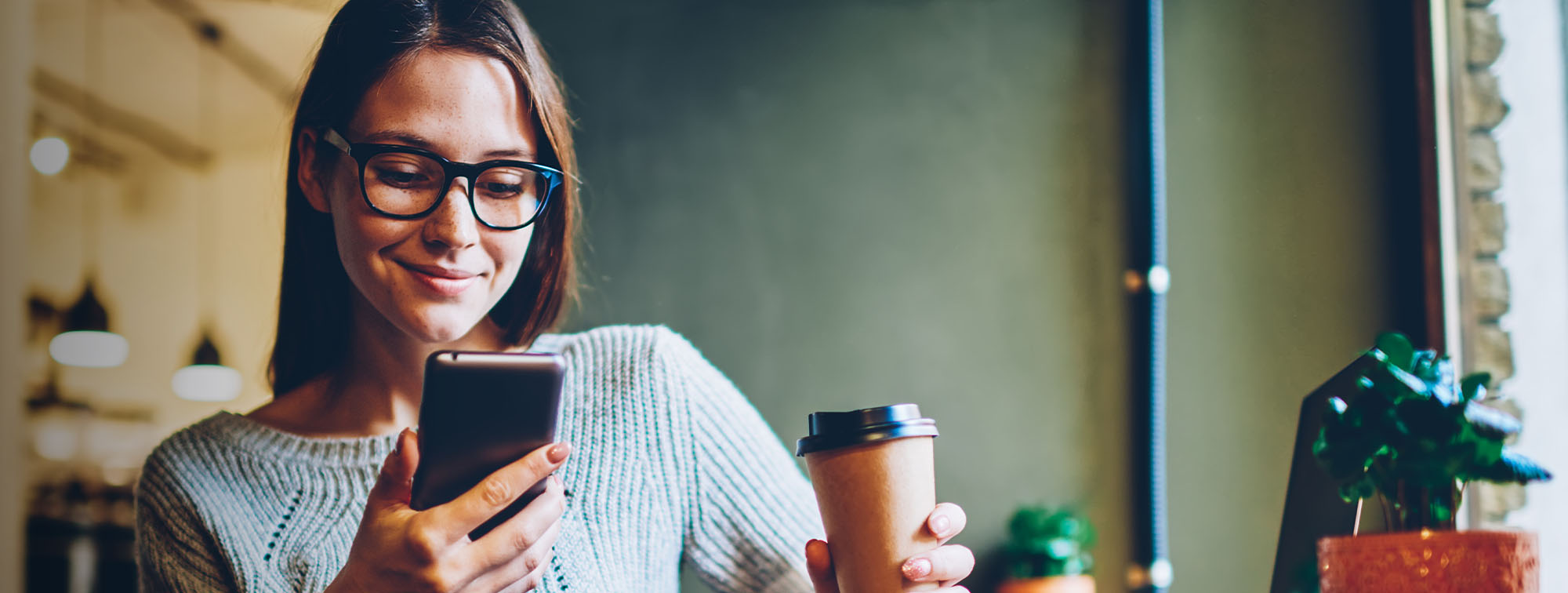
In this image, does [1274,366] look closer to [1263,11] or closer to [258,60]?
[1263,11]

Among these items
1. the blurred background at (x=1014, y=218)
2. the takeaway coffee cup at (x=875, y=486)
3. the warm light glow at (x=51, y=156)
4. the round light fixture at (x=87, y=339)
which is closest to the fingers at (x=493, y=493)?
the takeaway coffee cup at (x=875, y=486)

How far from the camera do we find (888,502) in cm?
71

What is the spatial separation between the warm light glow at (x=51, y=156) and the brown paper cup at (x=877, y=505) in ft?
13.4

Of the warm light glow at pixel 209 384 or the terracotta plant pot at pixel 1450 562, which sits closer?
the terracotta plant pot at pixel 1450 562

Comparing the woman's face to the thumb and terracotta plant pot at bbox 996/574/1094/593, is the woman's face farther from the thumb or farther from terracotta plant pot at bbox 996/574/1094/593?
terracotta plant pot at bbox 996/574/1094/593

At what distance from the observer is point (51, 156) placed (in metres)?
3.69

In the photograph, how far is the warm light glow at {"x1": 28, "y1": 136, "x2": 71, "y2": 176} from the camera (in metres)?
3.66

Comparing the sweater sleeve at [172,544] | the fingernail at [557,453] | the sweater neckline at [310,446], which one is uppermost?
the fingernail at [557,453]

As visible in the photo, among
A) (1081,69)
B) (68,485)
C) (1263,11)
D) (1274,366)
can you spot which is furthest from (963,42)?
(68,485)

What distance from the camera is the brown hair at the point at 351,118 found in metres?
0.95

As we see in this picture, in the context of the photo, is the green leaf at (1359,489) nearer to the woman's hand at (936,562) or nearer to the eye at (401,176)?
the woman's hand at (936,562)

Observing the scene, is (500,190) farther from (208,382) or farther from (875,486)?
(208,382)

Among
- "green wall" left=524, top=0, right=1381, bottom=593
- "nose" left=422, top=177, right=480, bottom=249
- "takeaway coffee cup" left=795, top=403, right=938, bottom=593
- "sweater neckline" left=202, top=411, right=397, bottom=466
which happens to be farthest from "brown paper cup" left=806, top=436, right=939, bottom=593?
"green wall" left=524, top=0, right=1381, bottom=593

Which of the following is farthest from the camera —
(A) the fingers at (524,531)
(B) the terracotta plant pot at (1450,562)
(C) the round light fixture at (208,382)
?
(C) the round light fixture at (208,382)
